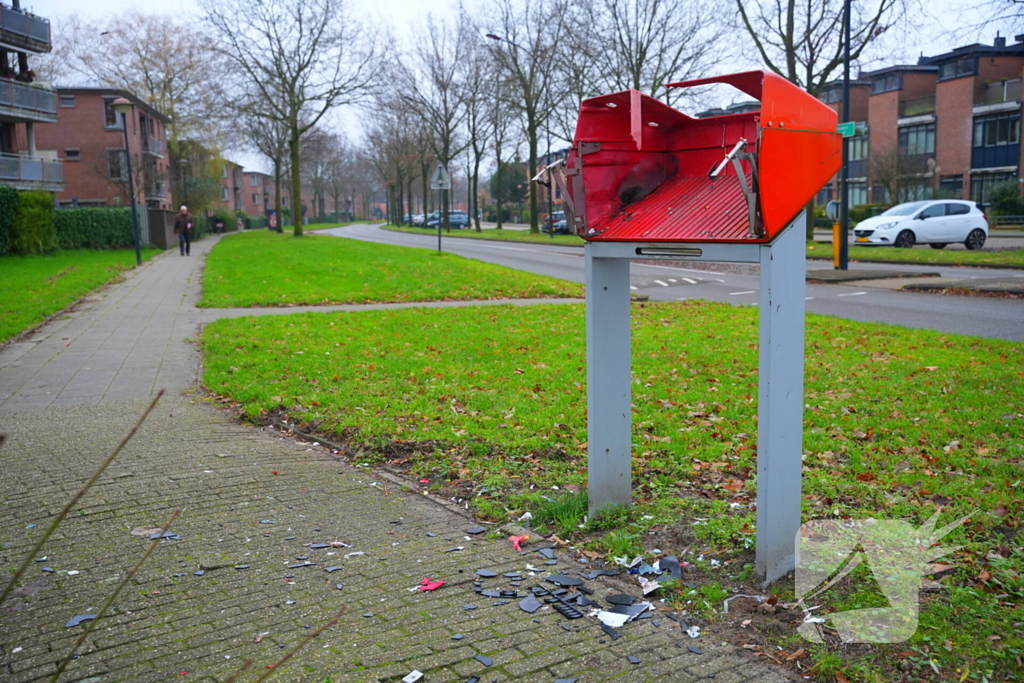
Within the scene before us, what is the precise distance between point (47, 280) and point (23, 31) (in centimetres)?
2306

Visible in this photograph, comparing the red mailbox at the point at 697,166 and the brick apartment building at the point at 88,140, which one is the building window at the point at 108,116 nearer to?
the brick apartment building at the point at 88,140

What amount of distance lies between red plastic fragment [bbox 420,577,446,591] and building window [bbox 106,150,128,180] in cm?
4746

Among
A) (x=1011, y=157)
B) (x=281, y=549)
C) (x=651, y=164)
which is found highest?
(x=1011, y=157)

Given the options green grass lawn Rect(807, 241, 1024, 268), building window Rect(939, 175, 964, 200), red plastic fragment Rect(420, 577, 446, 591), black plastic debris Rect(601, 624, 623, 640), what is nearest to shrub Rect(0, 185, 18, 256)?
green grass lawn Rect(807, 241, 1024, 268)

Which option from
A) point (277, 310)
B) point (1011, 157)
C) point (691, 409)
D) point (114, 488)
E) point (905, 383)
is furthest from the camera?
point (1011, 157)

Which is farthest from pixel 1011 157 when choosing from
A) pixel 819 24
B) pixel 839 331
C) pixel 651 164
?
pixel 651 164

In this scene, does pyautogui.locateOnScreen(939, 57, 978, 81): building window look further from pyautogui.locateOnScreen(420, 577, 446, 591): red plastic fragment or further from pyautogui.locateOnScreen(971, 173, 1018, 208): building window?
pyautogui.locateOnScreen(420, 577, 446, 591): red plastic fragment

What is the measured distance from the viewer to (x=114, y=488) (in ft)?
16.6

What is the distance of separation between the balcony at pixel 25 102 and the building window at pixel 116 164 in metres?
6.90

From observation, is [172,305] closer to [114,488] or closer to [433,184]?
[114,488]

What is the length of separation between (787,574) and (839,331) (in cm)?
775

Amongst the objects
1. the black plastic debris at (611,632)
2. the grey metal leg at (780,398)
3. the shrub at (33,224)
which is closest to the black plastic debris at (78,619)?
the black plastic debris at (611,632)

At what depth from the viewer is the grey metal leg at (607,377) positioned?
4.32 meters

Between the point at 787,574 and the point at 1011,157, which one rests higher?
the point at 1011,157
